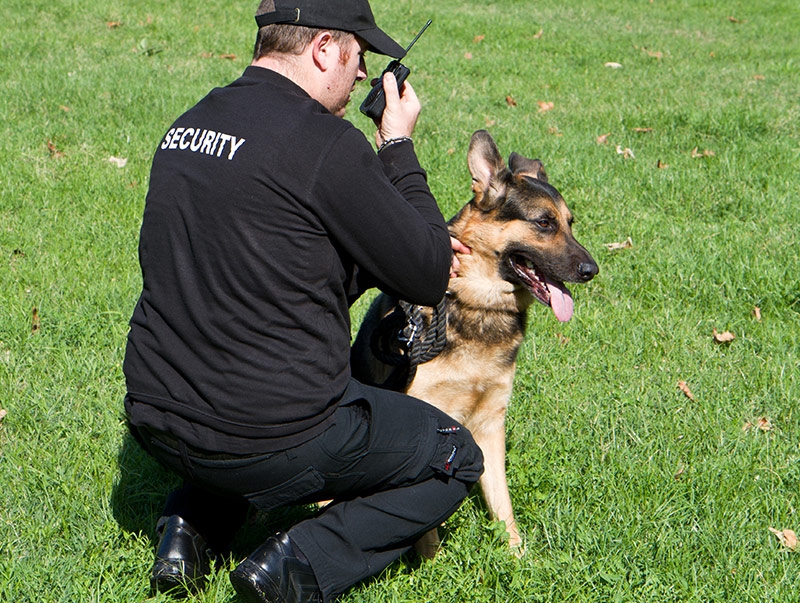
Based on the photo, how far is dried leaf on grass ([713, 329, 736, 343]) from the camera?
513 centimetres

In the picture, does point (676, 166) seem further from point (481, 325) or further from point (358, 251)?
point (358, 251)

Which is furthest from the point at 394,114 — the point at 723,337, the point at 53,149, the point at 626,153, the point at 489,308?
the point at 626,153

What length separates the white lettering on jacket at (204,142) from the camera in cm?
243

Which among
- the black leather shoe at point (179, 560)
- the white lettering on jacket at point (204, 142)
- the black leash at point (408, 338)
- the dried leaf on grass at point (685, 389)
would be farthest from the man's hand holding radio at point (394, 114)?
the dried leaf on grass at point (685, 389)

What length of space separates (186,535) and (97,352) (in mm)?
1810

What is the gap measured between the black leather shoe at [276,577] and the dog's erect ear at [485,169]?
181 centimetres

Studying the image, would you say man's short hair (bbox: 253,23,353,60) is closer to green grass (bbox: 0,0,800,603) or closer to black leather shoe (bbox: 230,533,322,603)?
black leather shoe (bbox: 230,533,322,603)

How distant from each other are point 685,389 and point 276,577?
9.00ft

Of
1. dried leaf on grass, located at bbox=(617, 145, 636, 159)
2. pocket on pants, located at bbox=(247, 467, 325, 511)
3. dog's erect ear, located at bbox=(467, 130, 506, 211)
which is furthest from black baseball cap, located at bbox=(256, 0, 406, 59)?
dried leaf on grass, located at bbox=(617, 145, 636, 159)

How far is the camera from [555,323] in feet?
17.2

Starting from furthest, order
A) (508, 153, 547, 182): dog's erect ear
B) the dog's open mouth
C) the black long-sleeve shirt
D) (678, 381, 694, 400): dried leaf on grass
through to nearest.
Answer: (678, 381, 694, 400): dried leaf on grass
(508, 153, 547, 182): dog's erect ear
the dog's open mouth
the black long-sleeve shirt

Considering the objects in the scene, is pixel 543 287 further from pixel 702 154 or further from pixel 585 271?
pixel 702 154

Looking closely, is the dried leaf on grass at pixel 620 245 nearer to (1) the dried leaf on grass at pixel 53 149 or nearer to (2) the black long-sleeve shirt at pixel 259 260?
(2) the black long-sleeve shirt at pixel 259 260

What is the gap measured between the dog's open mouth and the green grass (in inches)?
29.6
